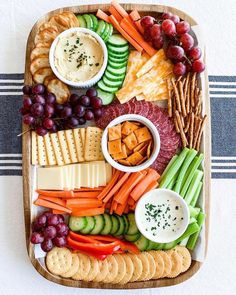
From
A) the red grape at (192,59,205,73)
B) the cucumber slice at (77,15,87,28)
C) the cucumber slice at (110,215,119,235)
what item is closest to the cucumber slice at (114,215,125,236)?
the cucumber slice at (110,215,119,235)

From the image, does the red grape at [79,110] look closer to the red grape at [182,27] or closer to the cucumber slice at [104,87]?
A: the cucumber slice at [104,87]

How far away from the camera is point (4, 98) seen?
189 cm

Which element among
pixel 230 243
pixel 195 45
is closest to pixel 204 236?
pixel 230 243

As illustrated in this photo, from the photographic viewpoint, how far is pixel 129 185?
5.82ft

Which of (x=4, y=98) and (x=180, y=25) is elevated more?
(x=180, y=25)

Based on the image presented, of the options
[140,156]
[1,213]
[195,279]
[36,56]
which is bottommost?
Answer: [195,279]

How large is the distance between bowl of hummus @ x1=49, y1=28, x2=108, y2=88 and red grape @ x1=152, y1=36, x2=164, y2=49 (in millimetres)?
175

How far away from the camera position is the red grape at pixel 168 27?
5.84 feet

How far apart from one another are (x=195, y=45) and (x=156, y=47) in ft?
0.45

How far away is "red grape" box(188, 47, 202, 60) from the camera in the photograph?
5.88 ft

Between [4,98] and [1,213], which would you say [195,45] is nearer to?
[4,98]

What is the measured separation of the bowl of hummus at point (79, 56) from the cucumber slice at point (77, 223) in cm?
46

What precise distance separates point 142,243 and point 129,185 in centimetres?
21

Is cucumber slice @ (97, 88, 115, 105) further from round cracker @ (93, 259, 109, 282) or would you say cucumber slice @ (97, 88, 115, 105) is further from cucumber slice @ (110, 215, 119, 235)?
round cracker @ (93, 259, 109, 282)
